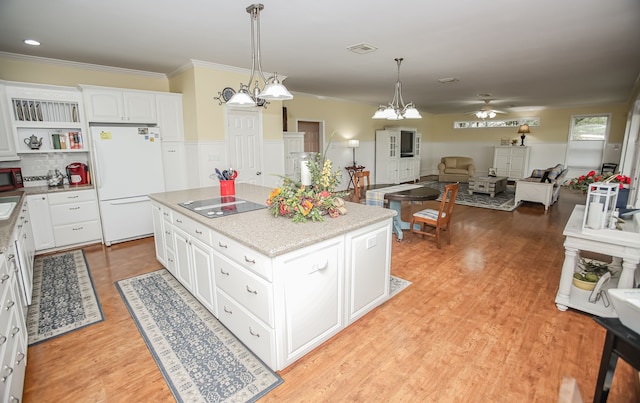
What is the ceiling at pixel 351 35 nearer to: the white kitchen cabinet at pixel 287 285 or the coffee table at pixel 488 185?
the white kitchen cabinet at pixel 287 285

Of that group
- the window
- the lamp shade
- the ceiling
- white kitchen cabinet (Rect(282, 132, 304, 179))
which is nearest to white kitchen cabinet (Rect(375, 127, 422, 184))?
the lamp shade

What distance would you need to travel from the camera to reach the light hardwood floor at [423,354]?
1.77m

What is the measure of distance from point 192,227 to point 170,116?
8.98ft

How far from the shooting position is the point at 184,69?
4.30m

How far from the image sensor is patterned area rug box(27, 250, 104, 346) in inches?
94.6

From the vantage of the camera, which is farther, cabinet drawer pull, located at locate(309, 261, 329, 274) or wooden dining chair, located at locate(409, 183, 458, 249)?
wooden dining chair, located at locate(409, 183, 458, 249)

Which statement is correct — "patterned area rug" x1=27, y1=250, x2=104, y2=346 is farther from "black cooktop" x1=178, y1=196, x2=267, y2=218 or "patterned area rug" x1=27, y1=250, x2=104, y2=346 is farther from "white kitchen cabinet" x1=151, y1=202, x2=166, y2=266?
"black cooktop" x1=178, y1=196, x2=267, y2=218

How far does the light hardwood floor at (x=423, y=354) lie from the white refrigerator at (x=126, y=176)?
1.16m

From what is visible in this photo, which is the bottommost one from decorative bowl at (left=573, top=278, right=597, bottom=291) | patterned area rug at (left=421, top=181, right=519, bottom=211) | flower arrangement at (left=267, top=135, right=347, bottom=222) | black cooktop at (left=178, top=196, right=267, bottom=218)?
patterned area rug at (left=421, top=181, right=519, bottom=211)

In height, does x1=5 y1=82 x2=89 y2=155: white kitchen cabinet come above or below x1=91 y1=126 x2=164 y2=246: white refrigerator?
above

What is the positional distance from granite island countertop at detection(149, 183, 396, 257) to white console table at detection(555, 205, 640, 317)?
149cm

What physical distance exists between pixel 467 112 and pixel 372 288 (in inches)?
408

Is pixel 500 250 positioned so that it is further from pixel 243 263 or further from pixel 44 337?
pixel 44 337

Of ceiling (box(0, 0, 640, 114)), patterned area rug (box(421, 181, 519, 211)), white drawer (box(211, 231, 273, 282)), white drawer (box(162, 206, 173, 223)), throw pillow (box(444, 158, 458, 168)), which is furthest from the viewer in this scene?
throw pillow (box(444, 158, 458, 168))
